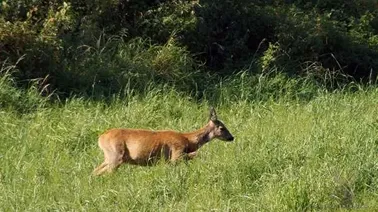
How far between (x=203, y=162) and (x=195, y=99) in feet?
15.3

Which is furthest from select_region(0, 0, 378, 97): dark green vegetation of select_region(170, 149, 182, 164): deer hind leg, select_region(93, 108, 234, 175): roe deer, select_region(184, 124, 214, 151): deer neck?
select_region(170, 149, 182, 164): deer hind leg

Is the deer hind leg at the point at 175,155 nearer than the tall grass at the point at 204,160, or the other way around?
the tall grass at the point at 204,160

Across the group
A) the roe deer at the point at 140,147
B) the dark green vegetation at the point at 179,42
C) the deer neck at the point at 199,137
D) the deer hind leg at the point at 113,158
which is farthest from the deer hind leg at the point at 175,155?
the dark green vegetation at the point at 179,42

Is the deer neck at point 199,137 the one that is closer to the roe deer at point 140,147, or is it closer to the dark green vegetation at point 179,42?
the roe deer at point 140,147

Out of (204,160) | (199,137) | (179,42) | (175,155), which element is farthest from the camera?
(179,42)

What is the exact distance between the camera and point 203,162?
10.9 m

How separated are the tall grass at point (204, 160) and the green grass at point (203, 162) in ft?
0.05

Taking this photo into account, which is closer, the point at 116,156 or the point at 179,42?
the point at 116,156

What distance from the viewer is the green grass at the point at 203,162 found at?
971 cm

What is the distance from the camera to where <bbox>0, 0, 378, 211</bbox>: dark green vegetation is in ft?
32.8

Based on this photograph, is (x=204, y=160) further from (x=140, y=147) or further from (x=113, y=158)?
(x=113, y=158)

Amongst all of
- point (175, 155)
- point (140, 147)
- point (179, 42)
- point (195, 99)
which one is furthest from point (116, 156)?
point (179, 42)

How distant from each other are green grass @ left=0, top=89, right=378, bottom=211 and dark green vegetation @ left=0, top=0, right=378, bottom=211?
0.02 m

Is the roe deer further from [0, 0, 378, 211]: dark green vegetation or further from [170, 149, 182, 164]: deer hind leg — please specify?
[0, 0, 378, 211]: dark green vegetation
